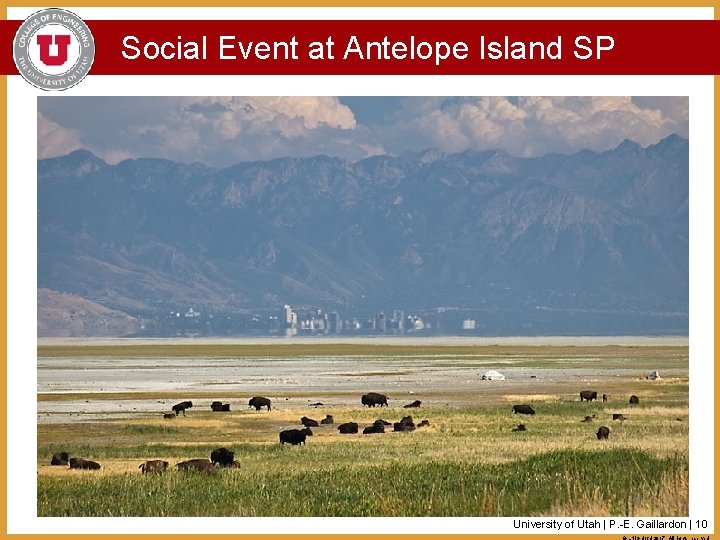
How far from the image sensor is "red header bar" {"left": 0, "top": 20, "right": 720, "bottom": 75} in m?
23.0

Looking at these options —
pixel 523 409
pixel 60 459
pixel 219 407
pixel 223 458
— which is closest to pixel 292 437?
pixel 223 458

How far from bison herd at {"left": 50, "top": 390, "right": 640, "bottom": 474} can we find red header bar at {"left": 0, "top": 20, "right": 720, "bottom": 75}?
1094 cm

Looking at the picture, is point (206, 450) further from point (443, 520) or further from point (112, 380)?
point (112, 380)

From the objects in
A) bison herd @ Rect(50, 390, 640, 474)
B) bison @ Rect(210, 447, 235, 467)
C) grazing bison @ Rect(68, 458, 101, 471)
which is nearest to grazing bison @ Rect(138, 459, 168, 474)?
bison herd @ Rect(50, 390, 640, 474)

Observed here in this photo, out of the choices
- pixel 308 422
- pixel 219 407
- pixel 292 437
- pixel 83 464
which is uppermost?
pixel 83 464

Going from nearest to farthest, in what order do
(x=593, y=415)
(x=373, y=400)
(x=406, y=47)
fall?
(x=406, y=47) → (x=593, y=415) → (x=373, y=400)

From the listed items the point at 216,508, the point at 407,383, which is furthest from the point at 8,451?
the point at 407,383

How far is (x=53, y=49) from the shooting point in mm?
23016

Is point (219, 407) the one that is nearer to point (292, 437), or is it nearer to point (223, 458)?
point (292, 437)

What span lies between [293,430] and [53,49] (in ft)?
58.7

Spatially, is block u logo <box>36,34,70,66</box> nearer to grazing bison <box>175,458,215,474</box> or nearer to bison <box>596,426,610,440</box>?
grazing bison <box>175,458,215,474</box>

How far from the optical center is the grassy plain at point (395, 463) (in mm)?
24906

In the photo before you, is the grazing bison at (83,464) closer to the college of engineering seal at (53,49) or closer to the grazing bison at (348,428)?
the grazing bison at (348,428)

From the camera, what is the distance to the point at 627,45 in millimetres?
23203
